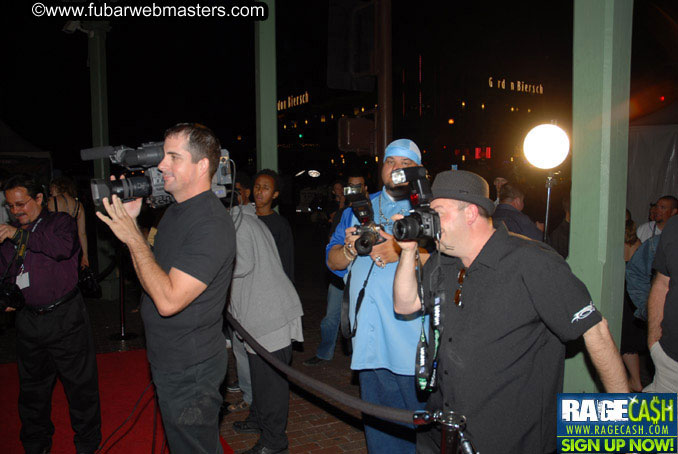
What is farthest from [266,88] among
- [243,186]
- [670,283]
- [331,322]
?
[670,283]

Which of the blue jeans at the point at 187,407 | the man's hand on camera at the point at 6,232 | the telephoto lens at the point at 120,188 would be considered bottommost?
the blue jeans at the point at 187,407

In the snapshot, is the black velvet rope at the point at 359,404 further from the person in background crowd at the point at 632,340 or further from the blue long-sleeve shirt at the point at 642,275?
the person in background crowd at the point at 632,340

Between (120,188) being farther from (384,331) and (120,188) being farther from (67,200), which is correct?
(67,200)

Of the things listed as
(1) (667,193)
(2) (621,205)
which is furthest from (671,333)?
(1) (667,193)

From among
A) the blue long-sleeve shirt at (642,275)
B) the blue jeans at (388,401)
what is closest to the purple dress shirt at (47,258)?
the blue jeans at (388,401)

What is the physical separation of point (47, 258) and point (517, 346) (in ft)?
11.8

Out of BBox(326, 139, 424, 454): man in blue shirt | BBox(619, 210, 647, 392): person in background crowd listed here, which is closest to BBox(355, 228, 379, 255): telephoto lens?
BBox(326, 139, 424, 454): man in blue shirt

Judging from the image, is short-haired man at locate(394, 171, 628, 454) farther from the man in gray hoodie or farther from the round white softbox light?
the round white softbox light

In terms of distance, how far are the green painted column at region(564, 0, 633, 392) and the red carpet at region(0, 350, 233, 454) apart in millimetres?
3246

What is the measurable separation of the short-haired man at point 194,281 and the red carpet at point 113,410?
1751 mm

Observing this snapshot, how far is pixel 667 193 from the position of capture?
9016 millimetres

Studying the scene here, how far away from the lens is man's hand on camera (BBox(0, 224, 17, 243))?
3924 millimetres

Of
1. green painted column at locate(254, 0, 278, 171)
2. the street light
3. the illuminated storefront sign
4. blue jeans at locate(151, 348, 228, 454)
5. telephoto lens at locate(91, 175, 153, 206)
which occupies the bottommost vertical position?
blue jeans at locate(151, 348, 228, 454)

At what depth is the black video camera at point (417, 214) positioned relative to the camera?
2.24 m
